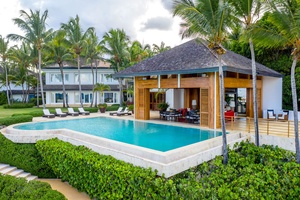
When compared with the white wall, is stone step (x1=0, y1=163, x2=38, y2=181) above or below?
below

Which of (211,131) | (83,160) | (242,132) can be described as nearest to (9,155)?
(83,160)

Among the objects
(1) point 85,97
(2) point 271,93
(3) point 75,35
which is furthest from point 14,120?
(1) point 85,97

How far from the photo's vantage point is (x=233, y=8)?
1084 cm

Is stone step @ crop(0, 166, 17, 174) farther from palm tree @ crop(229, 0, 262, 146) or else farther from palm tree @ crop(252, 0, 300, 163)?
palm tree @ crop(252, 0, 300, 163)

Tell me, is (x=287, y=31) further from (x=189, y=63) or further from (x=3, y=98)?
(x=3, y=98)

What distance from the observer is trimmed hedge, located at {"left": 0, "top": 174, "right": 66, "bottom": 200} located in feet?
25.2

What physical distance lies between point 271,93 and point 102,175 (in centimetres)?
1747

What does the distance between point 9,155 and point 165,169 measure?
985cm

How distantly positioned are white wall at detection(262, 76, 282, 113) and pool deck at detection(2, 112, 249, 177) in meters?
8.67

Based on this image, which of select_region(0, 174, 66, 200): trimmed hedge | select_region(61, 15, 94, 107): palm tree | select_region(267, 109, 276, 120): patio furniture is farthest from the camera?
select_region(61, 15, 94, 107): palm tree

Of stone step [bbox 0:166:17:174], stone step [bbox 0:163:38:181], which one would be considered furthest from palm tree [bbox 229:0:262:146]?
stone step [bbox 0:166:17:174]

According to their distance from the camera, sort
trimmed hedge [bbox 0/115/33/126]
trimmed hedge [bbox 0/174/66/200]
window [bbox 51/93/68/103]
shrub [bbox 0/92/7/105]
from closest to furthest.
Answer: trimmed hedge [bbox 0/174/66/200] → trimmed hedge [bbox 0/115/33/126] → window [bbox 51/93/68/103] → shrub [bbox 0/92/7/105]

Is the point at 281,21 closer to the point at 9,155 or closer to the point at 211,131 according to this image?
the point at 211,131

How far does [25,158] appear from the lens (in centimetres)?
1266
